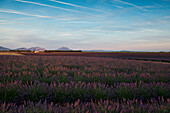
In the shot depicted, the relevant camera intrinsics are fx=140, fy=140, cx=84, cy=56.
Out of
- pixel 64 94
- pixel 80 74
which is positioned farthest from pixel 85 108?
pixel 80 74

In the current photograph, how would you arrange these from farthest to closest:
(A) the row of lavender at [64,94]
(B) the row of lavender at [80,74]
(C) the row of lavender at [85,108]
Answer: (B) the row of lavender at [80,74] → (A) the row of lavender at [64,94] → (C) the row of lavender at [85,108]

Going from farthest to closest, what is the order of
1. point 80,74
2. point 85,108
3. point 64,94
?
point 80,74, point 64,94, point 85,108

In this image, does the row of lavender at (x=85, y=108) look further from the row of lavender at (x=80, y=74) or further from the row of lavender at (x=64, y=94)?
the row of lavender at (x=80, y=74)

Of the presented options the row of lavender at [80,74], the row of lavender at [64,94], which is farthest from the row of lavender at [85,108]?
the row of lavender at [80,74]

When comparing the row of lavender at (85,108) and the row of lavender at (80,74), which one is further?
the row of lavender at (80,74)

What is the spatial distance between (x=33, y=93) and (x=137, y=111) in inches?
83.3

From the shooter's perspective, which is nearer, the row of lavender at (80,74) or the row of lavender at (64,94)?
the row of lavender at (64,94)

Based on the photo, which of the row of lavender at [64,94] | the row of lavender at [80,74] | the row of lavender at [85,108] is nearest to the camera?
the row of lavender at [85,108]

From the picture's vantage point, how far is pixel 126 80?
466 centimetres

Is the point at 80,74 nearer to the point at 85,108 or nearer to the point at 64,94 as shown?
the point at 64,94

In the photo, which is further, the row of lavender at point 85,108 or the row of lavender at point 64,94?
the row of lavender at point 64,94

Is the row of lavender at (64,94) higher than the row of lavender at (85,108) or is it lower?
lower

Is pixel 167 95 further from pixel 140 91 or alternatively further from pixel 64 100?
pixel 64 100

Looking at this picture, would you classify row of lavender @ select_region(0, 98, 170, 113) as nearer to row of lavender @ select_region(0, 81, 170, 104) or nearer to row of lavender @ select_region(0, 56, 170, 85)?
row of lavender @ select_region(0, 81, 170, 104)
